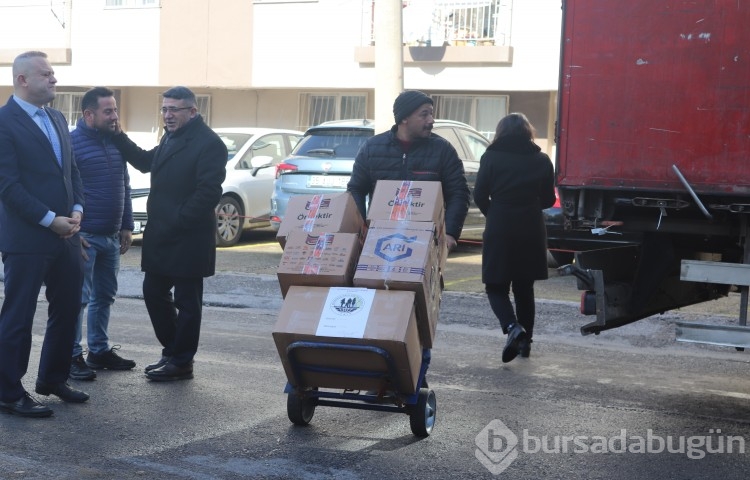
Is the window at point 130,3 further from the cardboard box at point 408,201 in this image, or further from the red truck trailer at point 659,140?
the cardboard box at point 408,201

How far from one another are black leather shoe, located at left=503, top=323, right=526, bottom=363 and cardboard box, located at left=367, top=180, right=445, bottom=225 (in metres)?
2.06

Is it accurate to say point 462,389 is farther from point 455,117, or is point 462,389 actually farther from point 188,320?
point 455,117

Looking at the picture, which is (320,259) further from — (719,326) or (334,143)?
(334,143)

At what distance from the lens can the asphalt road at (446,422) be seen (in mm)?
5445

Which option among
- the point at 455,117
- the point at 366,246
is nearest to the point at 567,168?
the point at 366,246

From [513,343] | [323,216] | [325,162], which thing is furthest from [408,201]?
[325,162]

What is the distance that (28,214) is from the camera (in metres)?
6.16

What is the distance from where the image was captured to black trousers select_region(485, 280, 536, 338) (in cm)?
816

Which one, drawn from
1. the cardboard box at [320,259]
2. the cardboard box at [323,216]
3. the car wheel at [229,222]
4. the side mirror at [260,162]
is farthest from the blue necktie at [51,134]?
the side mirror at [260,162]

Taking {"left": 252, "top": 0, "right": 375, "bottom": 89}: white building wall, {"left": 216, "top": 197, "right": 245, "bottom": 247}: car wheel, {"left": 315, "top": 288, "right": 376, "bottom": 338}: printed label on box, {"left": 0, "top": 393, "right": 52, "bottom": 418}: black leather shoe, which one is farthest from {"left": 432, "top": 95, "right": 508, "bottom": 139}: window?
{"left": 315, "top": 288, "right": 376, "bottom": 338}: printed label on box

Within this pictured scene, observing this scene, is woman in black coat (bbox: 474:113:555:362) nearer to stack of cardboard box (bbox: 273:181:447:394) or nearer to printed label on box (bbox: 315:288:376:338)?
stack of cardboard box (bbox: 273:181:447:394)

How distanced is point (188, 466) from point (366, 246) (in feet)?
4.75

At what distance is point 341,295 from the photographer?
18.6ft

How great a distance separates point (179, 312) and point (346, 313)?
79.5 inches
